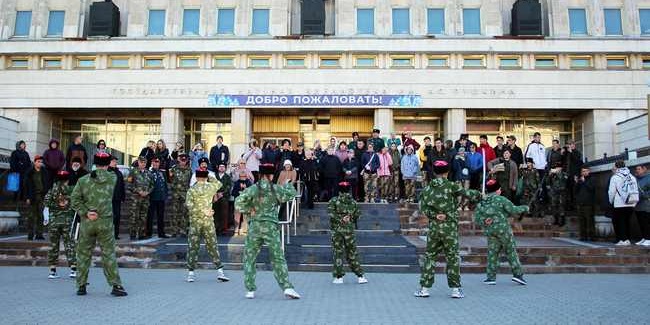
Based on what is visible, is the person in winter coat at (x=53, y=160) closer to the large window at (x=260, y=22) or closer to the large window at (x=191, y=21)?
the large window at (x=191, y=21)

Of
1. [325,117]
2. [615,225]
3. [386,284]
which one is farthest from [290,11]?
[386,284]

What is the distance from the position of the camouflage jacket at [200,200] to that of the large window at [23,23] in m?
21.9

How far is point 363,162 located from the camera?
54.4 feet

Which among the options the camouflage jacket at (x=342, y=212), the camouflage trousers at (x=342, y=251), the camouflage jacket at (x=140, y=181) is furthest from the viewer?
the camouflage jacket at (x=140, y=181)

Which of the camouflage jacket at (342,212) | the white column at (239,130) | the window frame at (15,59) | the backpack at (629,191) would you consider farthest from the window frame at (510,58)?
the window frame at (15,59)

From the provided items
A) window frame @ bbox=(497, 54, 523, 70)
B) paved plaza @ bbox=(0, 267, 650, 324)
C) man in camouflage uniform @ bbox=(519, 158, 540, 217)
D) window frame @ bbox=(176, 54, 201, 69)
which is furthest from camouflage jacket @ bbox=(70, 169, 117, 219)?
window frame @ bbox=(497, 54, 523, 70)

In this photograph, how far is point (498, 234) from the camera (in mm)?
9484

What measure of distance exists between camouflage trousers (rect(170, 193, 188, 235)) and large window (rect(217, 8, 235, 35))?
1443 cm

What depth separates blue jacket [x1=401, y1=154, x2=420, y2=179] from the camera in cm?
1669

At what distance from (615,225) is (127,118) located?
880 inches

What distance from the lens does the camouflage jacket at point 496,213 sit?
9.51 meters

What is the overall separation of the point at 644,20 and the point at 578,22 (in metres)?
2.92

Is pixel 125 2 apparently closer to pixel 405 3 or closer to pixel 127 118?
pixel 127 118

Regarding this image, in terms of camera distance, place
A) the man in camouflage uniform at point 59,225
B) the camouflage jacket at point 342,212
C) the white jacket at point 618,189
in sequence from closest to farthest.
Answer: the camouflage jacket at point 342,212 < the man in camouflage uniform at point 59,225 < the white jacket at point 618,189
